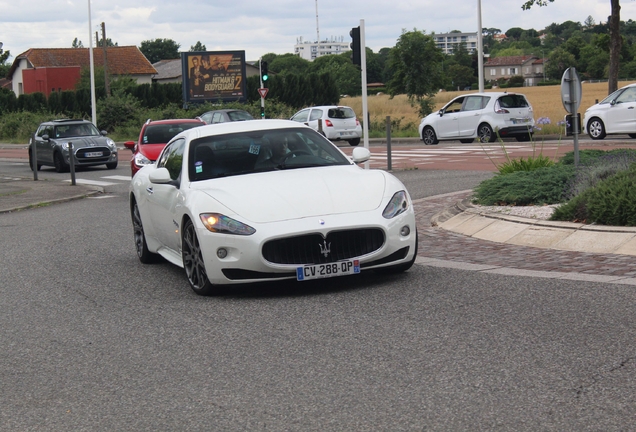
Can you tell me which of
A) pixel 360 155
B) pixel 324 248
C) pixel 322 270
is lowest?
pixel 322 270

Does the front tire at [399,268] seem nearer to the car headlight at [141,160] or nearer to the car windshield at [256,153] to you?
the car windshield at [256,153]

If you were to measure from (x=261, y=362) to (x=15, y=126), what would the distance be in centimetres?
6359

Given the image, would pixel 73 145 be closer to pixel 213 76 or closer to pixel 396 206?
pixel 396 206

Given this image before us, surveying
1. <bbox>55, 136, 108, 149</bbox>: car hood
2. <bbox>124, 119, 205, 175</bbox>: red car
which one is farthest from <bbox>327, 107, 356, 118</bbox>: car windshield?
<bbox>124, 119, 205, 175</bbox>: red car

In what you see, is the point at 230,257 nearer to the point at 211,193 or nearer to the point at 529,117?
the point at 211,193

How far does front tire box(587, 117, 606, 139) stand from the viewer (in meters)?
29.1

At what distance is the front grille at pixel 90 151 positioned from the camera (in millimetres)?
29484

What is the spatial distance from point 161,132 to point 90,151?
30.8 ft

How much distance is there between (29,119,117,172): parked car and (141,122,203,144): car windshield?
29.4 feet

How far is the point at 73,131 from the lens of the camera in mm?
30859

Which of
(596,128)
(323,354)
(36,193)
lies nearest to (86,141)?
(36,193)

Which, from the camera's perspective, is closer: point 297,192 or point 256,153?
point 297,192

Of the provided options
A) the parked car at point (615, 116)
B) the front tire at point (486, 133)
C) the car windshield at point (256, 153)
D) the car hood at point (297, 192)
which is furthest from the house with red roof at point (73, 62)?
the car hood at point (297, 192)

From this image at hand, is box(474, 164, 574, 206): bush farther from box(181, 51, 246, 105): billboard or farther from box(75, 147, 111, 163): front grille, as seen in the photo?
box(181, 51, 246, 105): billboard
